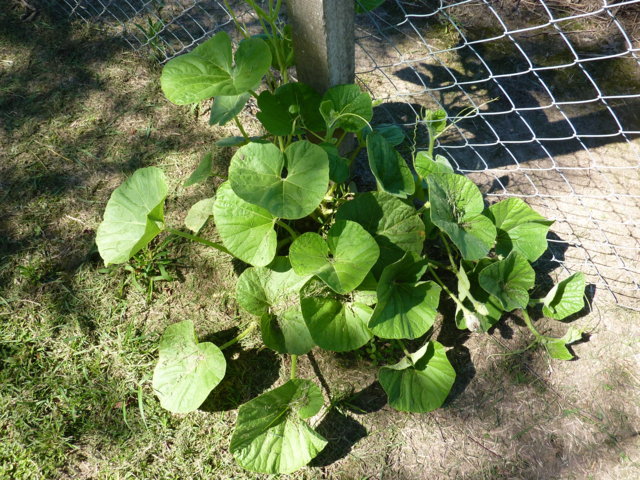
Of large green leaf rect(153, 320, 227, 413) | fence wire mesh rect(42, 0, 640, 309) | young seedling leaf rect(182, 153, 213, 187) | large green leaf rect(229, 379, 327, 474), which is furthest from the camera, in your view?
fence wire mesh rect(42, 0, 640, 309)

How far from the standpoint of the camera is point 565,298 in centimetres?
173

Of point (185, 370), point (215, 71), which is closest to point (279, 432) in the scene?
point (185, 370)

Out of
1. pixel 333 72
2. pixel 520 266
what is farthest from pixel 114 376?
pixel 520 266

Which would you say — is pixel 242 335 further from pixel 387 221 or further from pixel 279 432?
pixel 387 221

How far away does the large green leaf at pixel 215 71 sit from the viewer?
4.95ft

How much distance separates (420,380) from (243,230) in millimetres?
745

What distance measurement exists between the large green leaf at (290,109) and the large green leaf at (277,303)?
A: 0.46m

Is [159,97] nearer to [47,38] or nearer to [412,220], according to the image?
[47,38]

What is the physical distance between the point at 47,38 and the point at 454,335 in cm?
261

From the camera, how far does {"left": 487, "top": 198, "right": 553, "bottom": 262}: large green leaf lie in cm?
169

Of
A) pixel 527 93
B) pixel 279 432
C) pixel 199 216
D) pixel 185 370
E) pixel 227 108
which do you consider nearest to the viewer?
pixel 279 432

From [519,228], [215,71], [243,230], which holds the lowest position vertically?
[519,228]

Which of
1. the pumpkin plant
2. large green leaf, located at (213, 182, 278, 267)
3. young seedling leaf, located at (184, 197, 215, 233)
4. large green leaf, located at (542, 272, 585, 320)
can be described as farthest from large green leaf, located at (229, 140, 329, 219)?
large green leaf, located at (542, 272, 585, 320)

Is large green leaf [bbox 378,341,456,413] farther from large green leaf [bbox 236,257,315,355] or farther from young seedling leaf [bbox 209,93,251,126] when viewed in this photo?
young seedling leaf [bbox 209,93,251,126]
